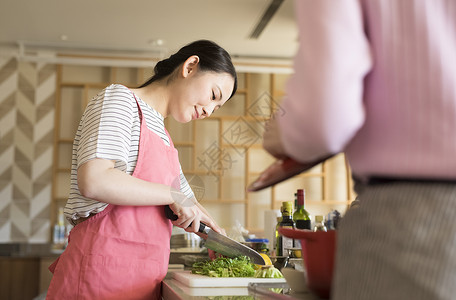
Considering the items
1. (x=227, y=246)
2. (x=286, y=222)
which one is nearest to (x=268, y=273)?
(x=227, y=246)

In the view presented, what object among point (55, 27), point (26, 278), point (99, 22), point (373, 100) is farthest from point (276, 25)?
point (373, 100)

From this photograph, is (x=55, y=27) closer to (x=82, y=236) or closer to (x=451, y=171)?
(x=82, y=236)

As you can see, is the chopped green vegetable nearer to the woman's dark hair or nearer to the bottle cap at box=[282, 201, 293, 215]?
the bottle cap at box=[282, 201, 293, 215]

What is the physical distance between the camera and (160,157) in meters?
1.54

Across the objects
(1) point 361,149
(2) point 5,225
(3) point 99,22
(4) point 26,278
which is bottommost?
(4) point 26,278

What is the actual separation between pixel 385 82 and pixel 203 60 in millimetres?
1043

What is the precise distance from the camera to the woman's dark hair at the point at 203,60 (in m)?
1.62

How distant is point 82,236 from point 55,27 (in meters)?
4.15

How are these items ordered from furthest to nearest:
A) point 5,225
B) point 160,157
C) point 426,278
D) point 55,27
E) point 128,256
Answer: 1. point 5,225
2. point 55,27
3. point 160,157
4. point 128,256
5. point 426,278

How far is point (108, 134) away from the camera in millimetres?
1363

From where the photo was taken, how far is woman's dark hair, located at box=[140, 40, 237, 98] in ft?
5.32

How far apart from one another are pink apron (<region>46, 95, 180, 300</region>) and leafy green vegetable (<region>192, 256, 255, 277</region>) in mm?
137

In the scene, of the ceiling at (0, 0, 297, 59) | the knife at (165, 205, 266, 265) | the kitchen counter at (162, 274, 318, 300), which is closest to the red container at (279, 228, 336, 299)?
the kitchen counter at (162, 274, 318, 300)

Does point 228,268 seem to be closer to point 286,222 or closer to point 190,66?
point 286,222
